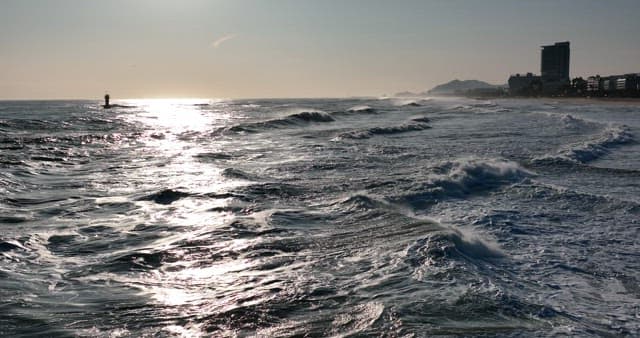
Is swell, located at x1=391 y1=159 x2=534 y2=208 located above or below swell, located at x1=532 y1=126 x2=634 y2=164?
below

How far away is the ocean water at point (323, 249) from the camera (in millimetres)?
5609

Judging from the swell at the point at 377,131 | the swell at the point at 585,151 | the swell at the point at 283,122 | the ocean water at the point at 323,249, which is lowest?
the ocean water at the point at 323,249

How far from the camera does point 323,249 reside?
8.18 metres

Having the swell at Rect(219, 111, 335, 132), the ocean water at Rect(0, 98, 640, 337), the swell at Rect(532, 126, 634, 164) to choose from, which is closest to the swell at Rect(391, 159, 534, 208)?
the ocean water at Rect(0, 98, 640, 337)

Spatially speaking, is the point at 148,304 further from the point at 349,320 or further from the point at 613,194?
the point at 613,194

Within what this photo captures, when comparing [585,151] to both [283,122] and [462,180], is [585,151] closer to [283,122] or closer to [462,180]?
[462,180]

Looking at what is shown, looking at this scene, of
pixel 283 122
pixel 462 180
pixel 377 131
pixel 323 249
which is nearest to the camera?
pixel 323 249

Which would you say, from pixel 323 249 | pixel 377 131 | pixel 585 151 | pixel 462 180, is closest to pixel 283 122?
pixel 377 131

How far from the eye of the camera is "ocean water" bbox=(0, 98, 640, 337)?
561 centimetres

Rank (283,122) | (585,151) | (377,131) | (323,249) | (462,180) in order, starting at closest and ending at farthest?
1. (323,249)
2. (462,180)
3. (585,151)
4. (377,131)
5. (283,122)

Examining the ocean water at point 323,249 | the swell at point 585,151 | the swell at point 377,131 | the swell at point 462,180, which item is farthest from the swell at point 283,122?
→ the swell at point 462,180

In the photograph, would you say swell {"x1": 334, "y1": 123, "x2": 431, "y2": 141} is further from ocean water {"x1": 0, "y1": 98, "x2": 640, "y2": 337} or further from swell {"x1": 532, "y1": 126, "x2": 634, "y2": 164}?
ocean water {"x1": 0, "y1": 98, "x2": 640, "y2": 337}

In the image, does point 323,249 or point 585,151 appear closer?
point 323,249

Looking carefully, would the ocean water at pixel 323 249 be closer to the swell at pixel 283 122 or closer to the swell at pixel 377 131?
the swell at pixel 377 131
